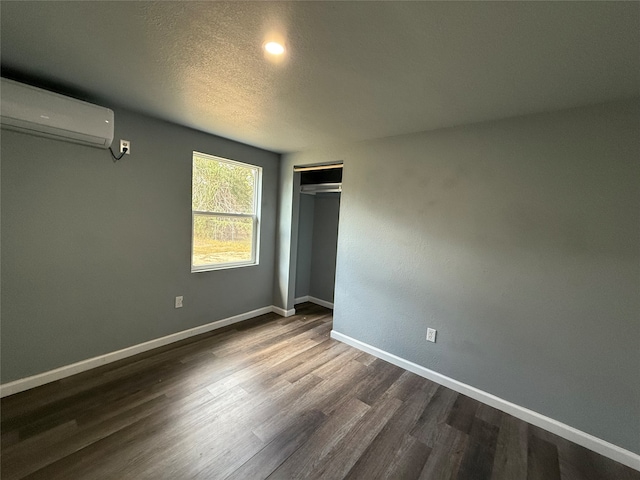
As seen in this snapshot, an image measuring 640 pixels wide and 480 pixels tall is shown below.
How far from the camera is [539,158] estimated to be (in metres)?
1.94

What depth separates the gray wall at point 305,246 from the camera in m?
4.36

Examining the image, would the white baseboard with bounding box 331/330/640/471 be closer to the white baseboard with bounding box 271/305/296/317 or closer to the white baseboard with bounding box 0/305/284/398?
the white baseboard with bounding box 271/305/296/317

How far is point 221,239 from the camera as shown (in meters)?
3.29

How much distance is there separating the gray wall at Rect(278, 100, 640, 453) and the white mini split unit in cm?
231

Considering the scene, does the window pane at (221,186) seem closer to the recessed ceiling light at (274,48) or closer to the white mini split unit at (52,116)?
the white mini split unit at (52,116)

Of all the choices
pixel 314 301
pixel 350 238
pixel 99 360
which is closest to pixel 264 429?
pixel 99 360

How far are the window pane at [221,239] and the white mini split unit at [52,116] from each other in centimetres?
115

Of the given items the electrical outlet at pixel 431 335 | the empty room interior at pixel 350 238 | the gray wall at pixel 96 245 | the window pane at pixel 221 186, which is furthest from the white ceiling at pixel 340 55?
the electrical outlet at pixel 431 335

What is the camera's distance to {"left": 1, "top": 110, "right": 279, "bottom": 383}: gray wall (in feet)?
6.38

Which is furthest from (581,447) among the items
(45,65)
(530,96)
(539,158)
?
(45,65)

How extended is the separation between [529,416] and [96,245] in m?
3.74

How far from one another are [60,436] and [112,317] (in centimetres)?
99

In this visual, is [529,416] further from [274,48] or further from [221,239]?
[221,239]

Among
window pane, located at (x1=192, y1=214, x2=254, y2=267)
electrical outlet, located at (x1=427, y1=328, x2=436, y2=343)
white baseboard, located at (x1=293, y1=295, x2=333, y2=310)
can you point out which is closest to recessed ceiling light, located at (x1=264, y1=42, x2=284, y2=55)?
window pane, located at (x1=192, y1=214, x2=254, y2=267)
